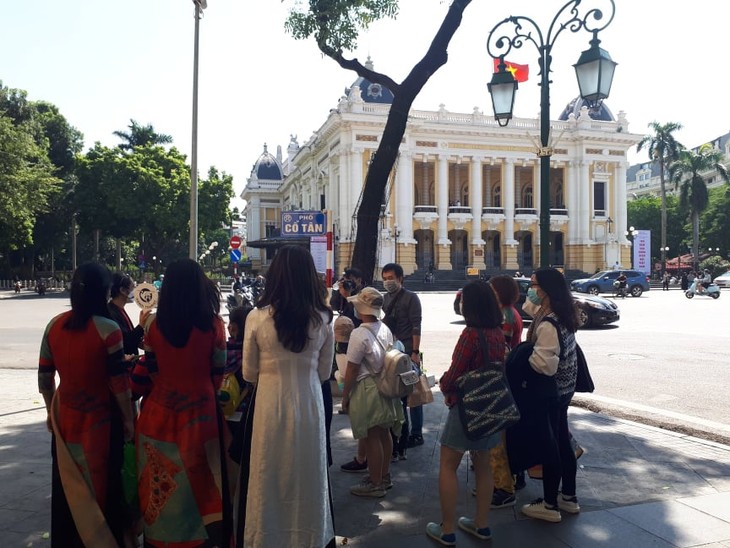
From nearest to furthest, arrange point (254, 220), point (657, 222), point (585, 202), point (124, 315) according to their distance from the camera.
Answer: point (124, 315)
point (585, 202)
point (657, 222)
point (254, 220)

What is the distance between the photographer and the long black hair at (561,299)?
4.12 meters

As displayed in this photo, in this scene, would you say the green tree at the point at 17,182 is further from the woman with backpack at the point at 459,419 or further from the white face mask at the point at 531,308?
the woman with backpack at the point at 459,419

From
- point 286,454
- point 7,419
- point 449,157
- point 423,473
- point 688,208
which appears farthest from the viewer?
point 688,208

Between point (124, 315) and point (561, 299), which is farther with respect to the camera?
point (124, 315)

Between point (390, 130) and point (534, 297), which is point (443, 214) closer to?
point (390, 130)

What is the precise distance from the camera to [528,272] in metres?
48.7

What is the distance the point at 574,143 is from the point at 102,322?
172ft

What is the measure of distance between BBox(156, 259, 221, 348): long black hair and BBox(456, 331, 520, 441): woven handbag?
1657mm

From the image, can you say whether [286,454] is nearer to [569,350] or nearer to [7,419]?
[569,350]

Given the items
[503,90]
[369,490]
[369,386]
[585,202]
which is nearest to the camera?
[369,386]

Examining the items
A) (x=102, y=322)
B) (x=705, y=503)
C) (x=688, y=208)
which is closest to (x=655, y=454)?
(x=705, y=503)

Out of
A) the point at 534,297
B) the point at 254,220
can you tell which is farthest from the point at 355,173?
the point at 534,297

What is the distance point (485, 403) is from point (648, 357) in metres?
9.20

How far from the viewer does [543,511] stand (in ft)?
13.7
